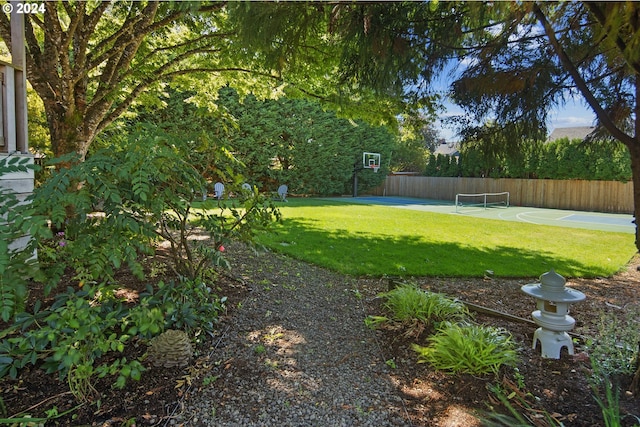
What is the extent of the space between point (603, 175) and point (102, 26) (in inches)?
929

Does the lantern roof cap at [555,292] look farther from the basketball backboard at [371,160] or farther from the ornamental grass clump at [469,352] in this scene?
the basketball backboard at [371,160]

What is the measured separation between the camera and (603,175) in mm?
→ 20156

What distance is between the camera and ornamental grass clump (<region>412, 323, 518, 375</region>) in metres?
2.53

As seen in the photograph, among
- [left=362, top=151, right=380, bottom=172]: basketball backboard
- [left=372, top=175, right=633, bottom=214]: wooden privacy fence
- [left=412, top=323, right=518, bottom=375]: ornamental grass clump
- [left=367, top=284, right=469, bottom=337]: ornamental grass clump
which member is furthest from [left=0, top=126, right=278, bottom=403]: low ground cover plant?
[left=362, top=151, right=380, bottom=172]: basketball backboard

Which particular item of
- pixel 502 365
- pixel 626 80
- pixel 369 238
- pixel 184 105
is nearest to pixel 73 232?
pixel 502 365

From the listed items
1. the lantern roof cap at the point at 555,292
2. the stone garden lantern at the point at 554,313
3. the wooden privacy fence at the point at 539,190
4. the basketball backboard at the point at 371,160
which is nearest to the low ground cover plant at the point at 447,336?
the stone garden lantern at the point at 554,313

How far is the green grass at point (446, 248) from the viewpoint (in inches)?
225

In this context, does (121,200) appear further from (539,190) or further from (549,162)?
(539,190)

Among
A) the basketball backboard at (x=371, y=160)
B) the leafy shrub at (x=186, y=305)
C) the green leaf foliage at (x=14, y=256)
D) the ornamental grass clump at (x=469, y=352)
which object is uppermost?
the basketball backboard at (x=371, y=160)

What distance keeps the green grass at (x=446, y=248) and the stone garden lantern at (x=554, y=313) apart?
2354 mm

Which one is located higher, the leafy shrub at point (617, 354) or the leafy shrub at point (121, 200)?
the leafy shrub at point (121, 200)

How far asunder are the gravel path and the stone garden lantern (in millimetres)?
Answer: 1277

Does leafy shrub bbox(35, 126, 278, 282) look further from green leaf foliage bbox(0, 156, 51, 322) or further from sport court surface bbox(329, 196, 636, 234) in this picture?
sport court surface bbox(329, 196, 636, 234)

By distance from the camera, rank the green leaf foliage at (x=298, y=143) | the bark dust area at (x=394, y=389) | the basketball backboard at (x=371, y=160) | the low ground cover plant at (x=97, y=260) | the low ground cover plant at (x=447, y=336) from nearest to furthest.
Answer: the low ground cover plant at (x=97, y=260) → the bark dust area at (x=394, y=389) → the low ground cover plant at (x=447, y=336) → the green leaf foliage at (x=298, y=143) → the basketball backboard at (x=371, y=160)
